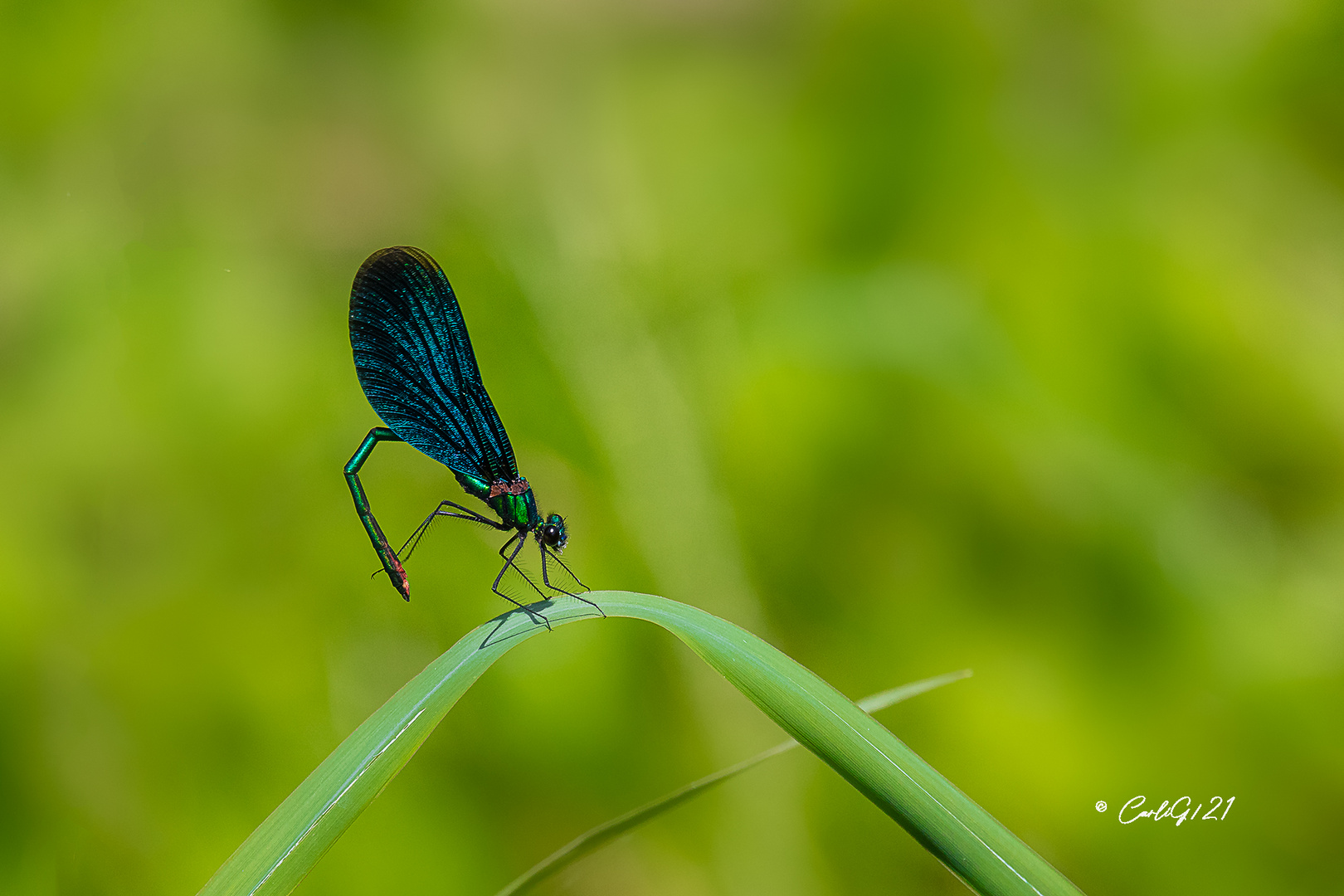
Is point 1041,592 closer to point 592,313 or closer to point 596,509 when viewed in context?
point 596,509

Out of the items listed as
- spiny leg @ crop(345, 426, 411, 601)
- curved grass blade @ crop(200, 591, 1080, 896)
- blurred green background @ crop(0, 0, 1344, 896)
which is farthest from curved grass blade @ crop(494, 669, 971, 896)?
blurred green background @ crop(0, 0, 1344, 896)

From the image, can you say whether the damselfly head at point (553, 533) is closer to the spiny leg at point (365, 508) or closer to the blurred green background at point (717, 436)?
the spiny leg at point (365, 508)

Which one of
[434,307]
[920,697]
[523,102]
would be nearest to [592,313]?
[523,102]
